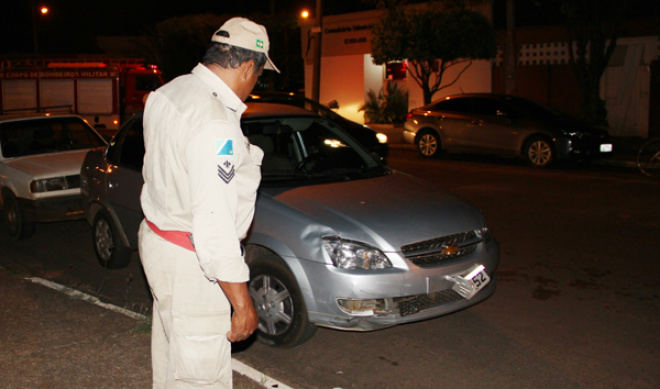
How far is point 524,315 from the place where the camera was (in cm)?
559

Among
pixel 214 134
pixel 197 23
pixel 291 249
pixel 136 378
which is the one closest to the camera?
pixel 214 134

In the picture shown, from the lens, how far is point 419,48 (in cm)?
2072

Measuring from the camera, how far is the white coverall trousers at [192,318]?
2.75 metres

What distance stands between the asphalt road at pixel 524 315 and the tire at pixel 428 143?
19.9ft

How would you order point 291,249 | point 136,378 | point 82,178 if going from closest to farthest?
point 136,378 < point 291,249 < point 82,178

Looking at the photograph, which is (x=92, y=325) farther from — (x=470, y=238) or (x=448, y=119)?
(x=448, y=119)

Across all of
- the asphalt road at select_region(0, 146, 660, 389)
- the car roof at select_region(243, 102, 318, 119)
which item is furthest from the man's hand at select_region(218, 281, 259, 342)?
the car roof at select_region(243, 102, 318, 119)

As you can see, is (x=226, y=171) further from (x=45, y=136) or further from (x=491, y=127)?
(x=491, y=127)

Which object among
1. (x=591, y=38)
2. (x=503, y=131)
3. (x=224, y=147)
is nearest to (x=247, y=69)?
(x=224, y=147)

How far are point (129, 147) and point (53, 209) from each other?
2288mm

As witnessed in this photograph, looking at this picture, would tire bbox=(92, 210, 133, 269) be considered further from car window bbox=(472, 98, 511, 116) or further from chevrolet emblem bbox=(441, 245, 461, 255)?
car window bbox=(472, 98, 511, 116)

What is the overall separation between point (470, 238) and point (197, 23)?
116 ft

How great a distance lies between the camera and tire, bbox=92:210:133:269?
6.78 m

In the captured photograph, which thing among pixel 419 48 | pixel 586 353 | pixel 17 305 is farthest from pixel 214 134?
pixel 419 48
